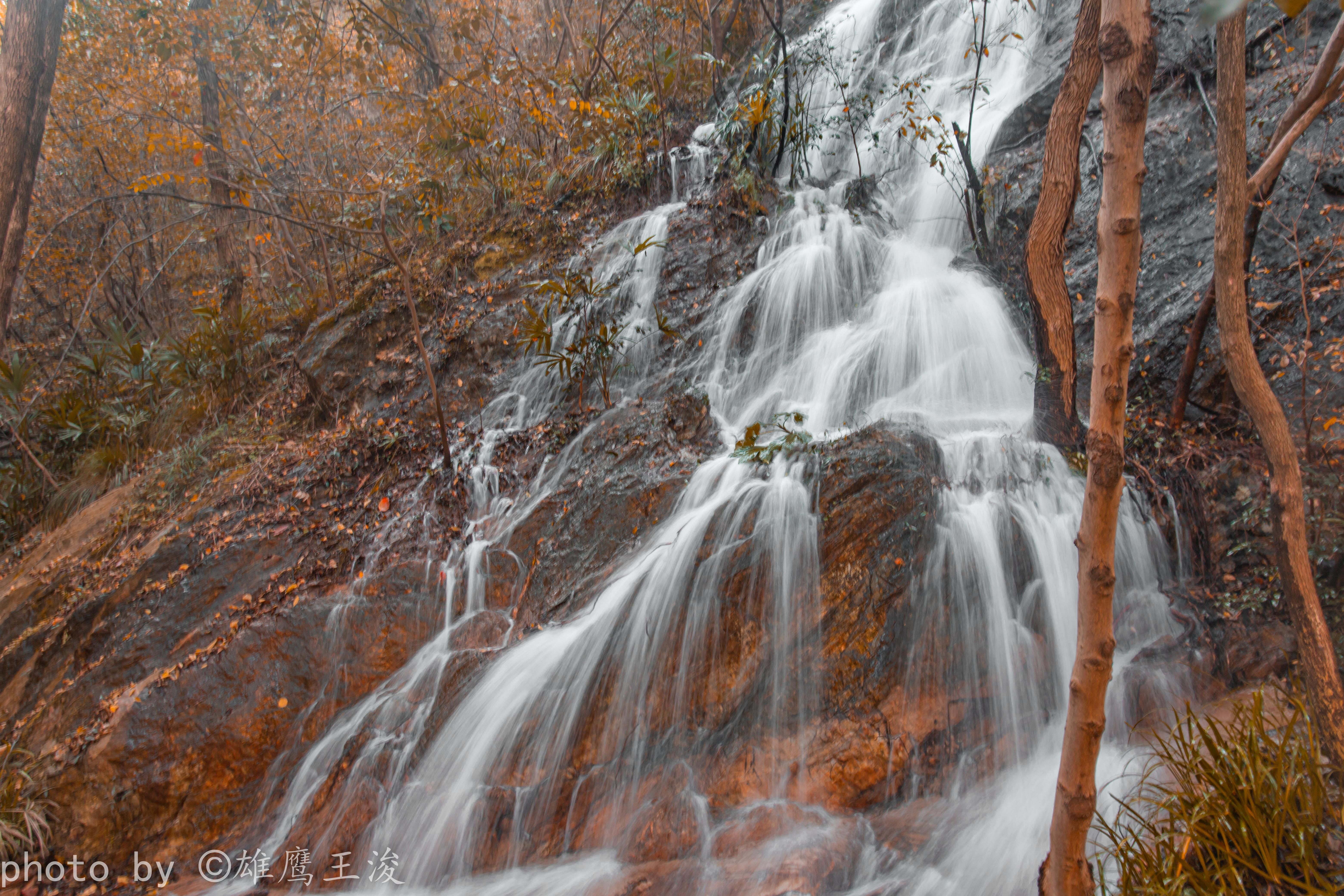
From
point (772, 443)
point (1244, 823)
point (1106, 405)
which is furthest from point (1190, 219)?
point (1244, 823)

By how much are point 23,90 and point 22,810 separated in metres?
4.21

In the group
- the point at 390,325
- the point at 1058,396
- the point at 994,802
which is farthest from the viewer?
the point at 390,325

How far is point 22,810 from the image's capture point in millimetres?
3961

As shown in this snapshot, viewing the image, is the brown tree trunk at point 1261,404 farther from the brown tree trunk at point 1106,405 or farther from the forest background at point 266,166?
the forest background at point 266,166

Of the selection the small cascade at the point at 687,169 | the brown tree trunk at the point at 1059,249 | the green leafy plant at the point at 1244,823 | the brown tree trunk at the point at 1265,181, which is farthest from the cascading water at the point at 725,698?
the small cascade at the point at 687,169

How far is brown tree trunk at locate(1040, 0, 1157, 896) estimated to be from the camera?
1.86 m

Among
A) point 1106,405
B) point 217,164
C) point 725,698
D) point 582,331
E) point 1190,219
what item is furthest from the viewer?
point 217,164

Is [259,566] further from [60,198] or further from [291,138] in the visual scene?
[60,198]

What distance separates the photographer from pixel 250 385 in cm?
806

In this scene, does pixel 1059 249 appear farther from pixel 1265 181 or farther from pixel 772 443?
pixel 772 443

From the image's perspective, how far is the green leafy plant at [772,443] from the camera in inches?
192

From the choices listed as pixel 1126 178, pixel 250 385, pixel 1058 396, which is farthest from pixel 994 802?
pixel 250 385

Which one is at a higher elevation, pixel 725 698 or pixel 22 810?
pixel 725 698

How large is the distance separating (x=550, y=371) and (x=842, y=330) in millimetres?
3017
